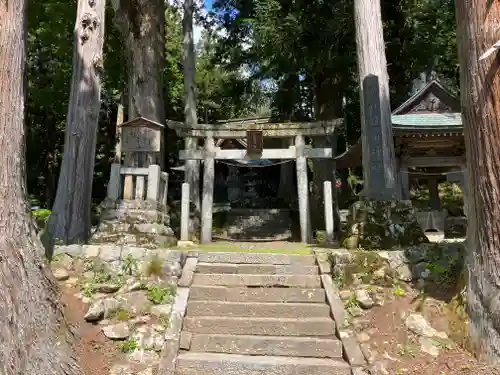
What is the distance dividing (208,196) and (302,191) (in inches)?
85.6

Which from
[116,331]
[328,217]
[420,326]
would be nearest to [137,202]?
[116,331]

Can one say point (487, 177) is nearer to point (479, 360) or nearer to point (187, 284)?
point (479, 360)

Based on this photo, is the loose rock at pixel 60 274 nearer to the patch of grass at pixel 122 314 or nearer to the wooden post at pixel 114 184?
the patch of grass at pixel 122 314

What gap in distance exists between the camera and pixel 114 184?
8062 millimetres

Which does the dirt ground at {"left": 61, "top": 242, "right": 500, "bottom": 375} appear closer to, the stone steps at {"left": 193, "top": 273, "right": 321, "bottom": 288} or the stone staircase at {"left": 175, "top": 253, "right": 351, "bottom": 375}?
the stone staircase at {"left": 175, "top": 253, "right": 351, "bottom": 375}

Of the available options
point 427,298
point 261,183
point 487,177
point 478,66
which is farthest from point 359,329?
point 261,183

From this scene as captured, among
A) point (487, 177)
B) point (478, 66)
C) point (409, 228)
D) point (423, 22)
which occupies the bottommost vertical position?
point (409, 228)

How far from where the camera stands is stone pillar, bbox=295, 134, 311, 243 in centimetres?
982

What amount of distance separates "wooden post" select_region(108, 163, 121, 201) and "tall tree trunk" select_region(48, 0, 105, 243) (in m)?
0.45

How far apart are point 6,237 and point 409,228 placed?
538cm

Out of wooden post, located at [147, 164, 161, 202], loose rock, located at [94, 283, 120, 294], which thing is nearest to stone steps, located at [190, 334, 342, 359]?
loose rock, located at [94, 283, 120, 294]

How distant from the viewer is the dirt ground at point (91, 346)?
425 centimetres

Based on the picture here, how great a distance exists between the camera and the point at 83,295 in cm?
514

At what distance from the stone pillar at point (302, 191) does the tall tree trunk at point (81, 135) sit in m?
4.52
